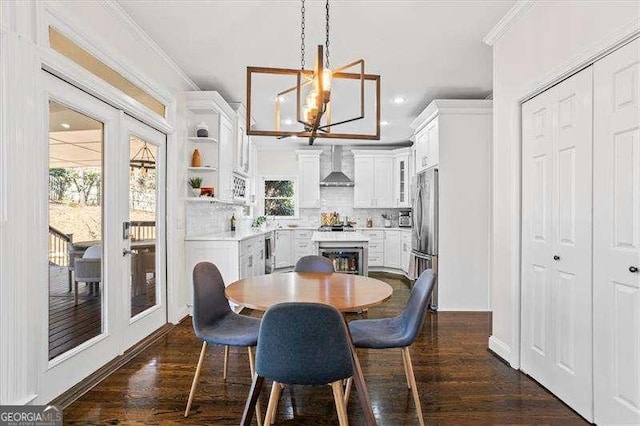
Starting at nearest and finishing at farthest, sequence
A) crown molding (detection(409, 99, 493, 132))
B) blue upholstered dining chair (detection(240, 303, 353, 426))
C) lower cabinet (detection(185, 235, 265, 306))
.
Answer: blue upholstered dining chair (detection(240, 303, 353, 426)), lower cabinet (detection(185, 235, 265, 306)), crown molding (detection(409, 99, 493, 132))

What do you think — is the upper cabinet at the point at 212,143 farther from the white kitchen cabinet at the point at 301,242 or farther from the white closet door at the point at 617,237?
the white closet door at the point at 617,237

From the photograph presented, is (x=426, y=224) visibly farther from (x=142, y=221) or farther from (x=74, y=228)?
(x=74, y=228)

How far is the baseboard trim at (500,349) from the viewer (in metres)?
2.81

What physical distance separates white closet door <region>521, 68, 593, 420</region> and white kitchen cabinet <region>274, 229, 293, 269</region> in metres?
4.96

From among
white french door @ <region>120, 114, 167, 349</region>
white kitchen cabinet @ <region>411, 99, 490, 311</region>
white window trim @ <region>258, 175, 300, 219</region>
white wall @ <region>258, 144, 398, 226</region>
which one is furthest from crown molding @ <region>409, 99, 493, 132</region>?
white window trim @ <region>258, 175, 300, 219</region>

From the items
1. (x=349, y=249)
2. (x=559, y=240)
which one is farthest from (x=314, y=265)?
(x=559, y=240)

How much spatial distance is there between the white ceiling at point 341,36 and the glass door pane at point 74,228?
108cm

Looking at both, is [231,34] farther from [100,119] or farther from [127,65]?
[100,119]

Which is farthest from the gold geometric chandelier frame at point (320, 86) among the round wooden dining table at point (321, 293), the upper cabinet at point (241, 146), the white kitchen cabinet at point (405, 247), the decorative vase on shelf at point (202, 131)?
the white kitchen cabinet at point (405, 247)

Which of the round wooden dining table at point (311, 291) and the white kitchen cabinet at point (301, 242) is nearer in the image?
the round wooden dining table at point (311, 291)

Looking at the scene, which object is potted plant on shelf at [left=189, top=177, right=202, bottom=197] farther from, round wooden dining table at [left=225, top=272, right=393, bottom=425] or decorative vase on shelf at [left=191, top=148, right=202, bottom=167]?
round wooden dining table at [left=225, top=272, right=393, bottom=425]

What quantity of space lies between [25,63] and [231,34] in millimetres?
1618

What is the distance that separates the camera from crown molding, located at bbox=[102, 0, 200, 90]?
260 centimetres

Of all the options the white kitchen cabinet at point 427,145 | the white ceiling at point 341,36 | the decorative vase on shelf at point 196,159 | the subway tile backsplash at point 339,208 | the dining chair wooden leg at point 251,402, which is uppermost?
the white ceiling at point 341,36
